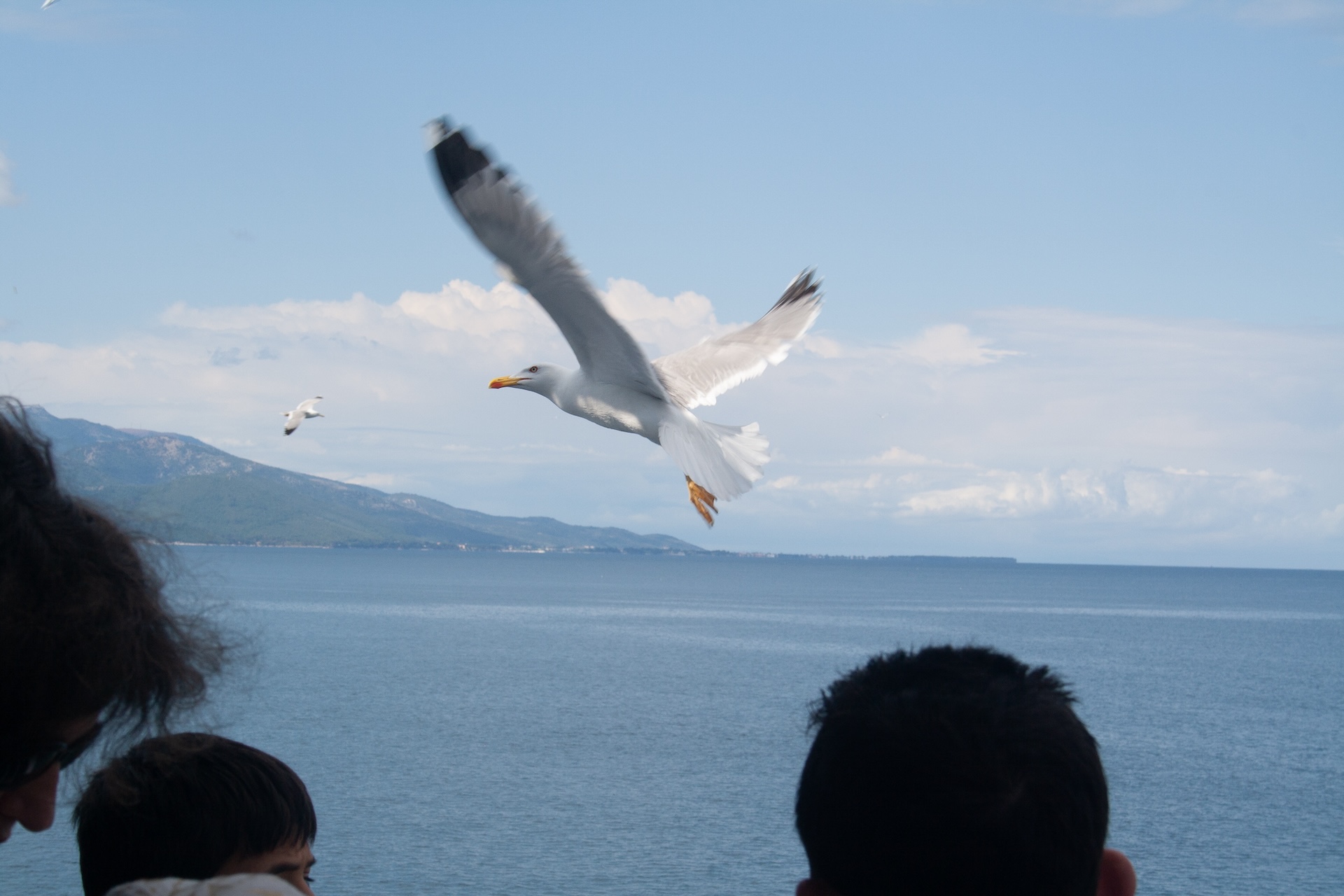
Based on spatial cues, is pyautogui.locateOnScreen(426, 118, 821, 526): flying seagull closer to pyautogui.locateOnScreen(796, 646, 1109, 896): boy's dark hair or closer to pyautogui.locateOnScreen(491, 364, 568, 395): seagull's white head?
pyautogui.locateOnScreen(491, 364, 568, 395): seagull's white head

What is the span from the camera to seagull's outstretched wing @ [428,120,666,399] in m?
6.93

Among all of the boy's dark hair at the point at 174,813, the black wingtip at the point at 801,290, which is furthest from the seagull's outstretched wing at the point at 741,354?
the boy's dark hair at the point at 174,813

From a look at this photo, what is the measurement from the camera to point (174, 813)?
2.59 m

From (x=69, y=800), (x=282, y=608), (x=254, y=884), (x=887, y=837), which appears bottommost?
(x=282, y=608)

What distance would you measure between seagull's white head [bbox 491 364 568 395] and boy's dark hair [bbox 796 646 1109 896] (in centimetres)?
753

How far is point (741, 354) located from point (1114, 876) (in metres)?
9.33

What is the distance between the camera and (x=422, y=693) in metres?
73.9

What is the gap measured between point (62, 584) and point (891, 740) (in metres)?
1.26

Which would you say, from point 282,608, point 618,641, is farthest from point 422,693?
point 282,608

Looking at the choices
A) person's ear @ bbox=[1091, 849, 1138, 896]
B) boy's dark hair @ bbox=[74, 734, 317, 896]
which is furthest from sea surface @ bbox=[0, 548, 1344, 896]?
person's ear @ bbox=[1091, 849, 1138, 896]

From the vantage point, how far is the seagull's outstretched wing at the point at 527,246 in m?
6.93

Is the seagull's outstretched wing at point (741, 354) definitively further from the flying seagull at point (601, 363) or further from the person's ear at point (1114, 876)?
the person's ear at point (1114, 876)

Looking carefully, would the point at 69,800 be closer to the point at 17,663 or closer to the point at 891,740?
the point at 17,663

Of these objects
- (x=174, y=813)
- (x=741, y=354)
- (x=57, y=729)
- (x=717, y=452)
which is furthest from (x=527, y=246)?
(x=57, y=729)
